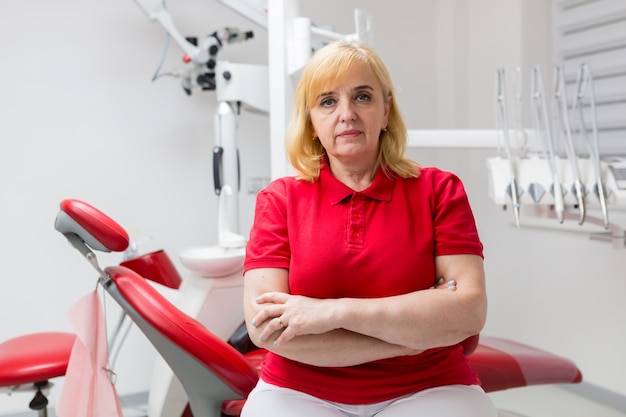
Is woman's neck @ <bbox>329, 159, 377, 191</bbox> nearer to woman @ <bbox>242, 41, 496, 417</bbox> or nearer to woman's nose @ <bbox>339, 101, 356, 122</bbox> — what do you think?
woman @ <bbox>242, 41, 496, 417</bbox>

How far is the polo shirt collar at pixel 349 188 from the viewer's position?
147 centimetres

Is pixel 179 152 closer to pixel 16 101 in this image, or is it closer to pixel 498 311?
pixel 16 101

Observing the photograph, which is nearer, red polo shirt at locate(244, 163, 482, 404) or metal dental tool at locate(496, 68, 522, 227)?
red polo shirt at locate(244, 163, 482, 404)

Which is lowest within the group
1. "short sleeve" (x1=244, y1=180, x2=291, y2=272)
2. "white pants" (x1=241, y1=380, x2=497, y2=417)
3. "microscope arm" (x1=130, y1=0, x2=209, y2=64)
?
"white pants" (x1=241, y1=380, x2=497, y2=417)

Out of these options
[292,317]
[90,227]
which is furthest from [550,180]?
[90,227]

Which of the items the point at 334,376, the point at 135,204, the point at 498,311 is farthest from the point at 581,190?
the point at 135,204

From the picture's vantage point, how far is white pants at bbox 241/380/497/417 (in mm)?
1329

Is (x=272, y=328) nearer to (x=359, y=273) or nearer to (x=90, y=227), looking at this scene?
(x=359, y=273)


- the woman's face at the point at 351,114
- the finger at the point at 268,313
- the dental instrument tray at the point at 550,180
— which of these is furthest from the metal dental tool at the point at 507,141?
the finger at the point at 268,313

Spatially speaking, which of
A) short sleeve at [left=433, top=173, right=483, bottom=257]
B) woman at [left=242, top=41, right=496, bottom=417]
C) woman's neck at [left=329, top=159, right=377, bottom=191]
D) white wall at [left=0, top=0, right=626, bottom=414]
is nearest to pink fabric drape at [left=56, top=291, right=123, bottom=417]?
woman at [left=242, top=41, right=496, bottom=417]

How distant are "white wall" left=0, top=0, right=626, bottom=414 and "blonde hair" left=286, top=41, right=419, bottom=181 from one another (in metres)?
1.97

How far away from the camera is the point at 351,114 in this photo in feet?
4.81

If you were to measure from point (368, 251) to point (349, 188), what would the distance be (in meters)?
0.17

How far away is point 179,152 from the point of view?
3461 mm
